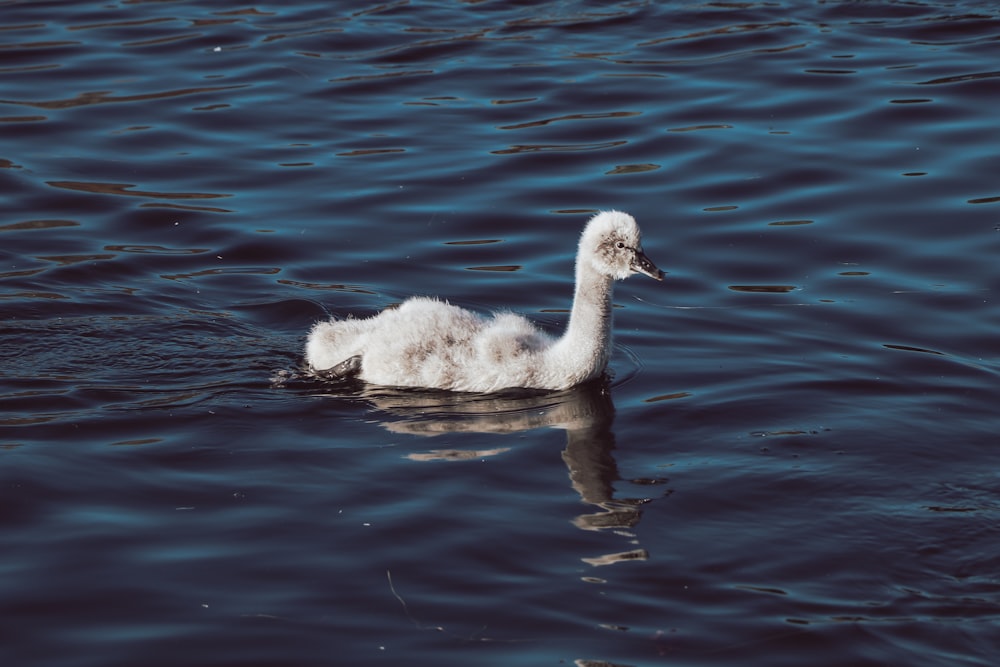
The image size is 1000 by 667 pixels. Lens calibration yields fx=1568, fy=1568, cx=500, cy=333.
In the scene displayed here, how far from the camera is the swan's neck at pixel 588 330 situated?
8.15 m

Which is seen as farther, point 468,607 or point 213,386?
point 213,386

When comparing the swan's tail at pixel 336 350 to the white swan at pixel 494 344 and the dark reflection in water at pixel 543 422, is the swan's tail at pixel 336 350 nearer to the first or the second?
the white swan at pixel 494 344

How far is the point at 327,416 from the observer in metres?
7.74

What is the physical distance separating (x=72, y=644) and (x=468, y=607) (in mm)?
1451

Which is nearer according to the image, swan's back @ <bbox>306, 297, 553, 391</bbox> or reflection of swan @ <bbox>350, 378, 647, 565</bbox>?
reflection of swan @ <bbox>350, 378, 647, 565</bbox>

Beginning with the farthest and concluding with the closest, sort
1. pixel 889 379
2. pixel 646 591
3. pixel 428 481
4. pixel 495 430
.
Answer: pixel 889 379 < pixel 495 430 < pixel 428 481 < pixel 646 591

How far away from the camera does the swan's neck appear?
8148 millimetres

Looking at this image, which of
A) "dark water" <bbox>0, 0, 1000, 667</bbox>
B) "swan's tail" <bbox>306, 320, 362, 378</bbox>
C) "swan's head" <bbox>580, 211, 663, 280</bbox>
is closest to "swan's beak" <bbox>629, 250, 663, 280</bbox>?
"swan's head" <bbox>580, 211, 663, 280</bbox>

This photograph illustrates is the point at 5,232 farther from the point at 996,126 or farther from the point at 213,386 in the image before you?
the point at 996,126

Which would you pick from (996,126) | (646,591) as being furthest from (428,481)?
(996,126)

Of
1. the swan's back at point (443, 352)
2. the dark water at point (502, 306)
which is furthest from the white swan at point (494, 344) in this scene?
the dark water at point (502, 306)

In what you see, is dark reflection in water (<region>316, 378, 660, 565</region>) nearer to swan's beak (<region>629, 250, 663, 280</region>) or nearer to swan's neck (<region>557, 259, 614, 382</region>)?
swan's neck (<region>557, 259, 614, 382</region>)

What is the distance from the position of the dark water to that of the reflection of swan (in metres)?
0.02

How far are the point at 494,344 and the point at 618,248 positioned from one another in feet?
2.73
